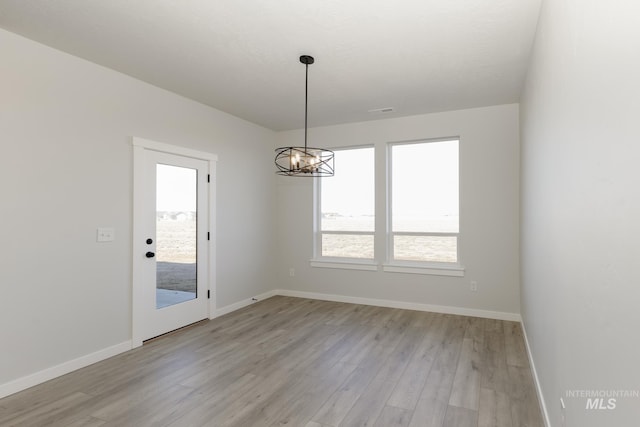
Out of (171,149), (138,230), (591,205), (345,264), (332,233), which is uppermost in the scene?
(171,149)

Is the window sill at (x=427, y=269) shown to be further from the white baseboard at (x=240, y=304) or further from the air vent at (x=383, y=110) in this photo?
the air vent at (x=383, y=110)

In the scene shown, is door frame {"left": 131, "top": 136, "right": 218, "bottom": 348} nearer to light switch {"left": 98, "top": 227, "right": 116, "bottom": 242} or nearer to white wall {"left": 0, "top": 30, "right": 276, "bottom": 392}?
white wall {"left": 0, "top": 30, "right": 276, "bottom": 392}

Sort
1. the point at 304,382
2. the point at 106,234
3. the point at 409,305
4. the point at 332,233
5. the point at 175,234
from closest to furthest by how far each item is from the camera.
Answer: the point at 304,382
the point at 106,234
the point at 175,234
the point at 409,305
the point at 332,233

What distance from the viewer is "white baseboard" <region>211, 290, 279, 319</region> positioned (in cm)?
471

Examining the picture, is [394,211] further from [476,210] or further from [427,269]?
[476,210]

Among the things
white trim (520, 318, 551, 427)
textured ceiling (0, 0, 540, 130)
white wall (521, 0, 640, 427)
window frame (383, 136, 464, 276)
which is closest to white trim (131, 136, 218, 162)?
textured ceiling (0, 0, 540, 130)

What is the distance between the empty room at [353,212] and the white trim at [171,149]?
23 millimetres

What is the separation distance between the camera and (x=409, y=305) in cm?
498

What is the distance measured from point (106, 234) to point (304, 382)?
2.33m

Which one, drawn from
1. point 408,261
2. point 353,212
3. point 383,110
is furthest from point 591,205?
point 353,212

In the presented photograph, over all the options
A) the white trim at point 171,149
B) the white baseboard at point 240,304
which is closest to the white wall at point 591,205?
the white trim at point 171,149

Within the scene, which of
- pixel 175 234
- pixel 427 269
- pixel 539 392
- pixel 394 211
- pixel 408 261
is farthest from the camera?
pixel 394 211

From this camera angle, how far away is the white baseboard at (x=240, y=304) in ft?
15.5

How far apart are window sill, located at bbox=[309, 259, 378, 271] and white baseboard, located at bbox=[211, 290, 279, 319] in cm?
87
